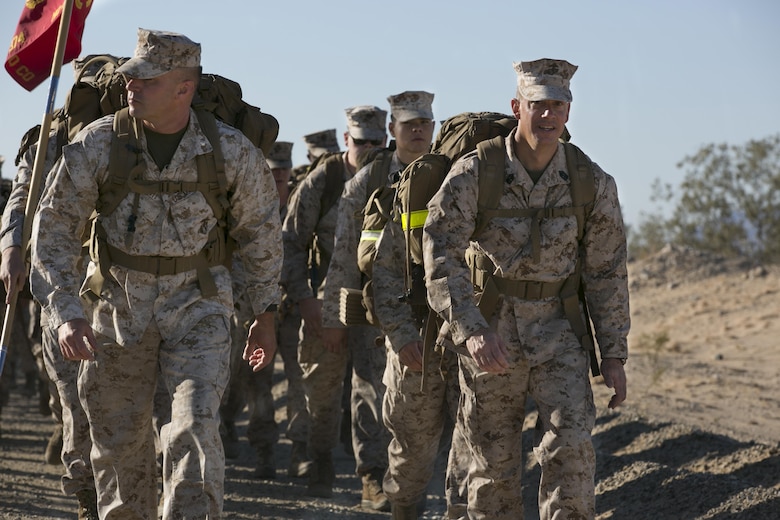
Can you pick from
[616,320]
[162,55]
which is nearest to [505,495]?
[616,320]

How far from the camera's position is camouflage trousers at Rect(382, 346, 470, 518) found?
24.3 feet

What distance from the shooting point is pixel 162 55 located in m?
6.04

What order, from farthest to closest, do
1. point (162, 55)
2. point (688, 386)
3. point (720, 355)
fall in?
point (720, 355) → point (688, 386) → point (162, 55)

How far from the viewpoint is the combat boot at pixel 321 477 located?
983cm

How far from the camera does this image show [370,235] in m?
7.77

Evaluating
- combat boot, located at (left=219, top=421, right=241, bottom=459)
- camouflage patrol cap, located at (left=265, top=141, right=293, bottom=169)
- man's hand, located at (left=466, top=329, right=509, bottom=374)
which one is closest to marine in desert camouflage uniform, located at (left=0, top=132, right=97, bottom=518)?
man's hand, located at (left=466, top=329, right=509, bottom=374)

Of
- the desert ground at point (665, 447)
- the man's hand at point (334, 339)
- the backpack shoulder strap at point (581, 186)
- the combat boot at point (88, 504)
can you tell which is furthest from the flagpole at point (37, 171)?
the man's hand at point (334, 339)

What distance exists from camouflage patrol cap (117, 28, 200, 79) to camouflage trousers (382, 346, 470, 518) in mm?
2217

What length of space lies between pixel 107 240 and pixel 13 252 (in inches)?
35.9

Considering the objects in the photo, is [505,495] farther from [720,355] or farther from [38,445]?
[720,355]

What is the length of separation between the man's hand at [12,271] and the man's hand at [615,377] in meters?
2.83

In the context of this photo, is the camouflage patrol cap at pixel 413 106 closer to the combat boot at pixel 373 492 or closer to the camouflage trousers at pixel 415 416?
A: the camouflage trousers at pixel 415 416

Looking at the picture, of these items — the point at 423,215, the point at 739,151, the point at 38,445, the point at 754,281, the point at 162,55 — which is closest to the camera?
Result: the point at 162,55

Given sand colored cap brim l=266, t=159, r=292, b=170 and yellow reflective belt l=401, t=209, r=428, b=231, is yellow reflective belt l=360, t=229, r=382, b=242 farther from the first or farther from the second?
sand colored cap brim l=266, t=159, r=292, b=170
